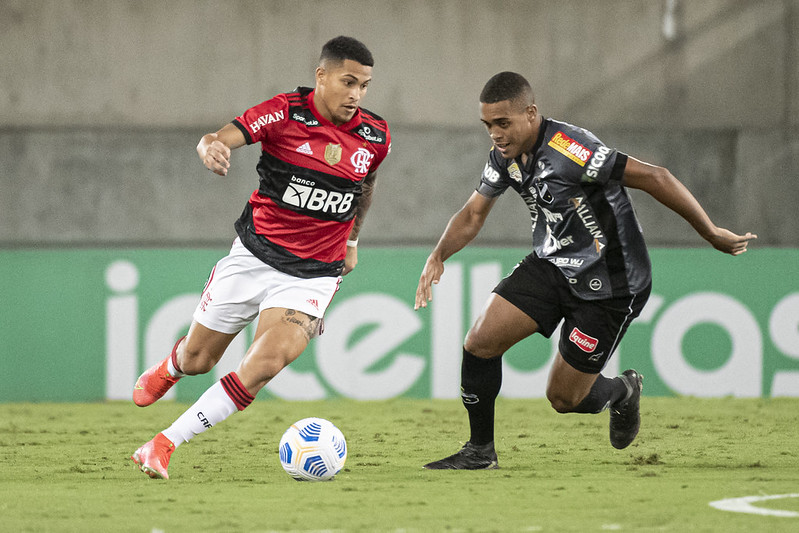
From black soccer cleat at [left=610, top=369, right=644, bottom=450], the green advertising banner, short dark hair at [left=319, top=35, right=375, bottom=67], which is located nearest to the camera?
short dark hair at [left=319, top=35, right=375, bottom=67]

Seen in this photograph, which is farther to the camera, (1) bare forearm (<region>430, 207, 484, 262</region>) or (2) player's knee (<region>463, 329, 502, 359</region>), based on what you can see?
(1) bare forearm (<region>430, 207, 484, 262</region>)

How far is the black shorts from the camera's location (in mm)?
5531

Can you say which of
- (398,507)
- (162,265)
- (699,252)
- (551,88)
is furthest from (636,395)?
(551,88)

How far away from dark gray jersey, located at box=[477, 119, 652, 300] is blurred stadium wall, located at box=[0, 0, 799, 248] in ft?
19.1

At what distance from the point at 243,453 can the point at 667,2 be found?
7.87m

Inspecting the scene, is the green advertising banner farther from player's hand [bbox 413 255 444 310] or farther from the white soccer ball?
the white soccer ball

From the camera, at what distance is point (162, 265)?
30.6 feet

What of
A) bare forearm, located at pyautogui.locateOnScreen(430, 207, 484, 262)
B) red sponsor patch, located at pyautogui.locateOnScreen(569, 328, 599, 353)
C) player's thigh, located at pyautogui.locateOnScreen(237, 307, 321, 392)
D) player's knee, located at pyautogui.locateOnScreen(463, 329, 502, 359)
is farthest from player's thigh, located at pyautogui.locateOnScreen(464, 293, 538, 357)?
player's thigh, located at pyautogui.locateOnScreen(237, 307, 321, 392)

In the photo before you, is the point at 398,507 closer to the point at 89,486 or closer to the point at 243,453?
the point at 89,486

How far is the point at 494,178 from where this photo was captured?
566 cm

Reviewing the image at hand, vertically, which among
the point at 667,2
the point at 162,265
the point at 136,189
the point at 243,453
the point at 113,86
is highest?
the point at 667,2

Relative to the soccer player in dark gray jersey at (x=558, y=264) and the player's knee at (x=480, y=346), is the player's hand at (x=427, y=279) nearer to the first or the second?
the soccer player in dark gray jersey at (x=558, y=264)

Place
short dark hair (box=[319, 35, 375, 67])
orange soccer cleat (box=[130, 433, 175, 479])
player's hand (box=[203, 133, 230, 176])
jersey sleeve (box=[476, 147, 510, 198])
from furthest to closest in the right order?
jersey sleeve (box=[476, 147, 510, 198]), short dark hair (box=[319, 35, 375, 67]), orange soccer cleat (box=[130, 433, 175, 479]), player's hand (box=[203, 133, 230, 176])

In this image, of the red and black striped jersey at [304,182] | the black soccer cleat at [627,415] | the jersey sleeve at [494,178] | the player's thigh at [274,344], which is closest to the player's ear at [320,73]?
the red and black striped jersey at [304,182]
